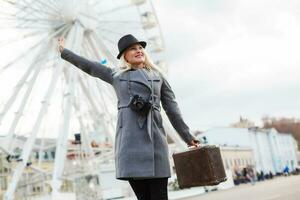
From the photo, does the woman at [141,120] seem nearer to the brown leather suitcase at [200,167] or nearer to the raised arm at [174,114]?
the raised arm at [174,114]

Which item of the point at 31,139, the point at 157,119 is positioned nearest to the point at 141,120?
the point at 157,119

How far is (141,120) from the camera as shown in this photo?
11.9 feet

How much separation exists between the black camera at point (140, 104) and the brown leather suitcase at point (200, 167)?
0.45 m

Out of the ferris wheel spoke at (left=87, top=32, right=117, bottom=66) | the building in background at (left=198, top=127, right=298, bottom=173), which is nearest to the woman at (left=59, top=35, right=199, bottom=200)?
the ferris wheel spoke at (left=87, top=32, right=117, bottom=66)

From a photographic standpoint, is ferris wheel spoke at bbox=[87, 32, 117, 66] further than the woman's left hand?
Yes

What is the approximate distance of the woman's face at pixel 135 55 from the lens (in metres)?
3.90

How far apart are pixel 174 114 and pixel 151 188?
0.62 metres

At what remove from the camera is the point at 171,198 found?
989 inches

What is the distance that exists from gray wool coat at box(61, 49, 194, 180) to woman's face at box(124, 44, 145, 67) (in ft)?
0.26

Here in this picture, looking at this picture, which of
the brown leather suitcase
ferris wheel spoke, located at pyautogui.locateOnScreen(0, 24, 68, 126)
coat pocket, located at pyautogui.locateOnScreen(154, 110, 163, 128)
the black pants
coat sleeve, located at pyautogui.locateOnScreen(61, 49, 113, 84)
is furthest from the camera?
ferris wheel spoke, located at pyautogui.locateOnScreen(0, 24, 68, 126)

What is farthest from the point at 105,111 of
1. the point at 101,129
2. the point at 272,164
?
the point at 272,164

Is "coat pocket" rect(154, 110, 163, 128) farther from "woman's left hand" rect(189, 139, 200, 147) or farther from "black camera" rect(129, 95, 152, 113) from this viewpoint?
"woman's left hand" rect(189, 139, 200, 147)

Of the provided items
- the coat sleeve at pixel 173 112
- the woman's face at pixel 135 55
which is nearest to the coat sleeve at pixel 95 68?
the woman's face at pixel 135 55

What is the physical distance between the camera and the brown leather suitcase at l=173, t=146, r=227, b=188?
142 inches
